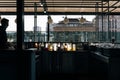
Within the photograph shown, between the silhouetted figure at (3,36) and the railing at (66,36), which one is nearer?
the silhouetted figure at (3,36)

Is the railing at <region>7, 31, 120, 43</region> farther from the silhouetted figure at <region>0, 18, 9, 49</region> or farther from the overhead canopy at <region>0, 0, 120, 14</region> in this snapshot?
the silhouetted figure at <region>0, 18, 9, 49</region>

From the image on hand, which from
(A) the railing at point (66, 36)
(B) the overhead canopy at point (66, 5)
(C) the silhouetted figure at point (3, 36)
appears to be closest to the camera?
(C) the silhouetted figure at point (3, 36)

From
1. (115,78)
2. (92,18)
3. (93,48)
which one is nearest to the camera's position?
(115,78)

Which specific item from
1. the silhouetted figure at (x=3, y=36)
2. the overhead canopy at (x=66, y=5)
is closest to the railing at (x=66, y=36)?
the overhead canopy at (x=66, y=5)

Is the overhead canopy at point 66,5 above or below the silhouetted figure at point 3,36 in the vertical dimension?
above

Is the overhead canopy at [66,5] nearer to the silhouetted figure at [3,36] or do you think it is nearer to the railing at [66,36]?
the railing at [66,36]

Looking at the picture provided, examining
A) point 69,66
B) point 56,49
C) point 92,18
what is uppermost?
point 92,18

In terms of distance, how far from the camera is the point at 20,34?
4.80m

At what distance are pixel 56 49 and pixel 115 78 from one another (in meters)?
3.76

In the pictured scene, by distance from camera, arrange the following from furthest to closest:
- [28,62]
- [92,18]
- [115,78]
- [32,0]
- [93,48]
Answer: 1. [92,18]
2. [32,0]
3. [93,48]
4. [115,78]
5. [28,62]

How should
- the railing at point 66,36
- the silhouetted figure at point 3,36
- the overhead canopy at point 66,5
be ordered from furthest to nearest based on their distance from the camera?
1. the railing at point 66,36
2. the overhead canopy at point 66,5
3. the silhouetted figure at point 3,36

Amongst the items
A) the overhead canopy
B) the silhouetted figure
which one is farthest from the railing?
the silhouetted figure

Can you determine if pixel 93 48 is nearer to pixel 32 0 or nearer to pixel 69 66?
pixel 69 66

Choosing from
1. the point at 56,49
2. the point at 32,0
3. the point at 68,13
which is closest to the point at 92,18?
the point at 68,13
